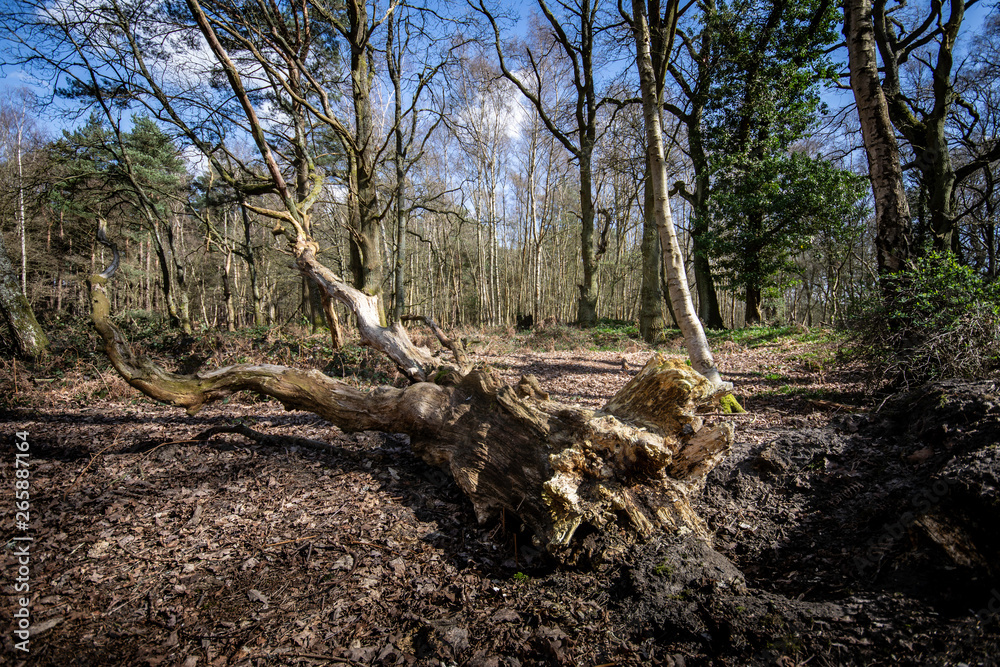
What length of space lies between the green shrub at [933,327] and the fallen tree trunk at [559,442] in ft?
8.90

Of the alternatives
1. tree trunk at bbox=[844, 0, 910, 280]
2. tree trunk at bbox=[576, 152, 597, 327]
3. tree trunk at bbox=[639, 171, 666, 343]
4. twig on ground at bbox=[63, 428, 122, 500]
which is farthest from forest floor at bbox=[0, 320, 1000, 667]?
tree trunk at bbox=[576, 152, 597, 327]

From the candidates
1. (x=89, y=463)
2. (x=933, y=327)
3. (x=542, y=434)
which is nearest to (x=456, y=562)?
(x=542, y=434)

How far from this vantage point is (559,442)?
9.40ft

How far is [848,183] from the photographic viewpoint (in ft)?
34.6

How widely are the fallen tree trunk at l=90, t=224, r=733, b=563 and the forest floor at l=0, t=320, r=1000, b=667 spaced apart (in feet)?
0.66

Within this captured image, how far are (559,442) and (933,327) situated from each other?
398 cm

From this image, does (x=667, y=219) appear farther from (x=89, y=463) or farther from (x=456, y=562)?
(x=89, y=463)

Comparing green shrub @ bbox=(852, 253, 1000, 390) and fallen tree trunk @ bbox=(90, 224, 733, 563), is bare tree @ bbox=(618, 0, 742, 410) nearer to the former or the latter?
green shrub @ bbox=(852, 253, 1000, 390)

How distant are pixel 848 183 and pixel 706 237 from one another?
344 cm

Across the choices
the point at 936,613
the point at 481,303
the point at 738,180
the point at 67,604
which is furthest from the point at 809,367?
the point at 481,303

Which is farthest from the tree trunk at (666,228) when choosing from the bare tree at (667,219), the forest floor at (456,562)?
the forest floor at (456,562)

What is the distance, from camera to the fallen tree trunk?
256 cm

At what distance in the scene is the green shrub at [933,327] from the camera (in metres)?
3.67

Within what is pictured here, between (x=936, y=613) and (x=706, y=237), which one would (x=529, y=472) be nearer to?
(x=936, y=613)
